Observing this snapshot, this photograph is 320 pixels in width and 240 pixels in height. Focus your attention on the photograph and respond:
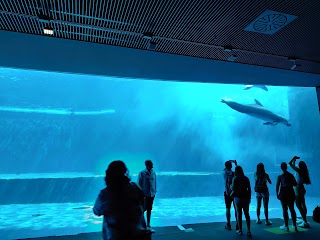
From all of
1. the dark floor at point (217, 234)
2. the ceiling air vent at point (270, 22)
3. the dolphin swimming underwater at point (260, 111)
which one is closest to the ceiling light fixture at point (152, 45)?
the ceiling air vent at point (270, 22)

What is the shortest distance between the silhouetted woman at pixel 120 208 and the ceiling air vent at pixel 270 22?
300 centimetres

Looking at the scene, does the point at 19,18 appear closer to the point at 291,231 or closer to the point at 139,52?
the point at 139,52

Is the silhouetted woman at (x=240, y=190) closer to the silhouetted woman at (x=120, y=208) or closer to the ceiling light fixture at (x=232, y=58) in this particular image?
the ceiling light fixture at (x=232, y=58)

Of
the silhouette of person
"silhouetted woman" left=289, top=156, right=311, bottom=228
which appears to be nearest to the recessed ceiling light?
the silhouette of person

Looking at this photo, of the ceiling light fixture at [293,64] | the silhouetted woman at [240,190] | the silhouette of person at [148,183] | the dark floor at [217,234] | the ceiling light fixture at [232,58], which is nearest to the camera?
the ceiling light fixture at [232,58]

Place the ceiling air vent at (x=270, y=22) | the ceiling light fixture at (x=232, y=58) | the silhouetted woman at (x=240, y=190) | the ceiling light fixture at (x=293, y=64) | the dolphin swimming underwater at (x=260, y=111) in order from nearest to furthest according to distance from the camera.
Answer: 1. the ceiling air vent at (x=270, y=22)
2. the ceiling light fixture at (x=232, y=58)
3. the ceiling light fixture at (x=293, y=64)
4. the silhouetted woman at (x=240, y=190)
5. the dolphin swimming underwater at (x=260, y=111)

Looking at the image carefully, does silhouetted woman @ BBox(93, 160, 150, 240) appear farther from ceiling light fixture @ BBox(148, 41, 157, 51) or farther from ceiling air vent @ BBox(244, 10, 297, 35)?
ceiling air vent @ BBox(244, 10, 297, 35)

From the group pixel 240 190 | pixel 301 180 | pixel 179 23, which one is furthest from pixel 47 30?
pixel 301 180

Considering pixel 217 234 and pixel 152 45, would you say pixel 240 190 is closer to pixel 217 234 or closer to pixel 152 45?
pixel 217 234

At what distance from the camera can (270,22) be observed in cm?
347

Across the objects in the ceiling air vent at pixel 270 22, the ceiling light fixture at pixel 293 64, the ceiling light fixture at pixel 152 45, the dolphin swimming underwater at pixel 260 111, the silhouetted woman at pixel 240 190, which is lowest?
the silhouetted woman at pixel 240 190

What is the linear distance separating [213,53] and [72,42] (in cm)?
256

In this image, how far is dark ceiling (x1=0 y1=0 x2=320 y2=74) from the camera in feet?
9.97

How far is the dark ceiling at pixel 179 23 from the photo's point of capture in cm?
304
